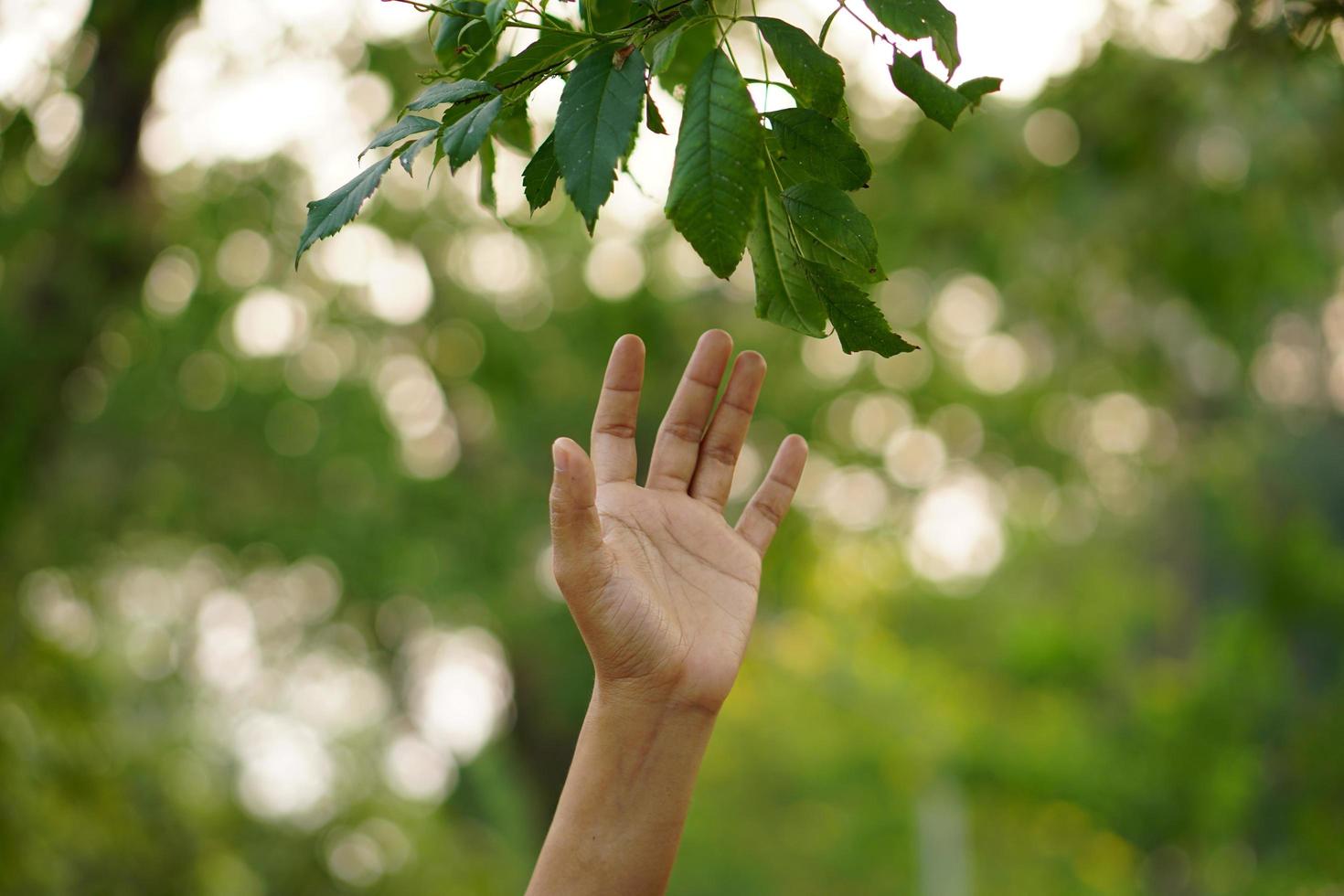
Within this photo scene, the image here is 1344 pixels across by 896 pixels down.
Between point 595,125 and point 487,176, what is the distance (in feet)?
1.44

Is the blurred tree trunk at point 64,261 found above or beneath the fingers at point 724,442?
above

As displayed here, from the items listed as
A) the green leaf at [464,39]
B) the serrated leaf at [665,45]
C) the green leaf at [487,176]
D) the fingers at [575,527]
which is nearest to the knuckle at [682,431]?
the fingers at [575,527]

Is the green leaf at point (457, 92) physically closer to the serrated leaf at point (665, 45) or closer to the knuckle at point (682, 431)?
the serrated leaf at point (665, 45)

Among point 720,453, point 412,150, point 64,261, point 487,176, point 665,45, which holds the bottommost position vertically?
point 412,150

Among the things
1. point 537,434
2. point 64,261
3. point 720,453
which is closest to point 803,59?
point 720,453

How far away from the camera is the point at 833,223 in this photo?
1092mm

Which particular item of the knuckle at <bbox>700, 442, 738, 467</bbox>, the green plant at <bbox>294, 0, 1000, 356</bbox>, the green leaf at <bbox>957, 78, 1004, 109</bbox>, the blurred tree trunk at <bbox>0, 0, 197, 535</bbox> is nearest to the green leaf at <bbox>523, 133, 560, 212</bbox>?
the green plant at <bbox>294, 0, 1000, 356</bbox>

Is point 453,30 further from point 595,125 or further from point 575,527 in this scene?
point 575,527

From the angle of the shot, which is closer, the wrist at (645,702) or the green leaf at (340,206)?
the green leaf at (340,206)

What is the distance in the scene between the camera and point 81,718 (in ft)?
19.1

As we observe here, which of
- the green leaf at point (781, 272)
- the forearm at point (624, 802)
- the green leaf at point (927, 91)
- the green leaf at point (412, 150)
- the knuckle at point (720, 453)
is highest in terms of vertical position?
the knuckle at point (720, 453)

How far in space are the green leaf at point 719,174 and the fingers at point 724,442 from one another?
35.1 inches

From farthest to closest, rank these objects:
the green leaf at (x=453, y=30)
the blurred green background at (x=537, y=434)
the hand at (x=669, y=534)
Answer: the blurred green background at (x=537, y=434) < the hand at (x=669, y=534) < the green leaf at (x=453, y=30)

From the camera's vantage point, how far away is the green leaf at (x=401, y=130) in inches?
40.7
